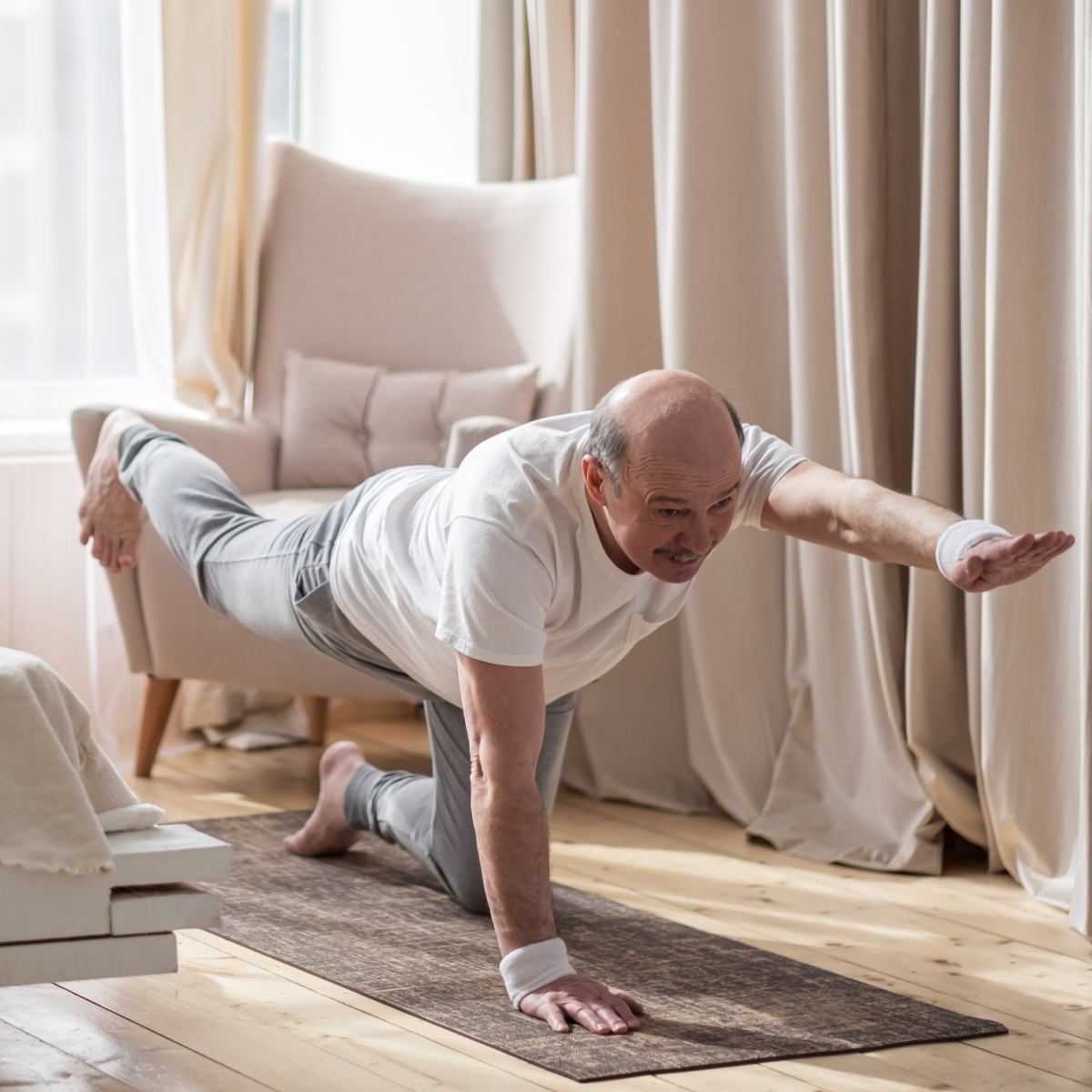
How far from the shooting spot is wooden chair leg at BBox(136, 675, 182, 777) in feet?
10.5

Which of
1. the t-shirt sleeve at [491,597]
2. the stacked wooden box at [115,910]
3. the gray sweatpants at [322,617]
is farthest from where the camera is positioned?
the gray sweatpants at [322,617]

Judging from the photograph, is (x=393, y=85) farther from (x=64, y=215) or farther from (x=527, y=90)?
(x=64, y=215)

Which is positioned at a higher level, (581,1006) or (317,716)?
(581,1006)

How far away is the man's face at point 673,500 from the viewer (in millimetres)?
1683

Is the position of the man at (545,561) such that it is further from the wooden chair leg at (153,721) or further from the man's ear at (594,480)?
the wooden chair leg at (153,721)

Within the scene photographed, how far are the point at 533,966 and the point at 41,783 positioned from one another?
1.90 feet

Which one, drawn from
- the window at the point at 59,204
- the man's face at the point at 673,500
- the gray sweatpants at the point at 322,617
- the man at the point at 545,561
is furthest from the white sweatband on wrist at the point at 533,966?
the window at the point at 59,204

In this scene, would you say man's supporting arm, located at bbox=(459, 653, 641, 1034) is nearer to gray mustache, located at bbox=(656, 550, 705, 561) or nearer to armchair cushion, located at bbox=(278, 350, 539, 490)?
gray mustache, located at bbox=(656, 550, 705, 561)

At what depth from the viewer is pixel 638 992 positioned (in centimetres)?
197

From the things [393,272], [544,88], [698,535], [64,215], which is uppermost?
[544,88]

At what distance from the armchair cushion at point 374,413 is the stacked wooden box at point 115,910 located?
1.66m

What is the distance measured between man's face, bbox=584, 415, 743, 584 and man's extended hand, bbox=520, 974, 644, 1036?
0.47 meters

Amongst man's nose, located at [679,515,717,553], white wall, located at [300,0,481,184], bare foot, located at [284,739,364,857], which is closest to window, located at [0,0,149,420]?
white wall, located at [300,0,481,184]

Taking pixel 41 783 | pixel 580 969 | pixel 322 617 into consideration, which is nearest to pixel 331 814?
pixel 322 617
